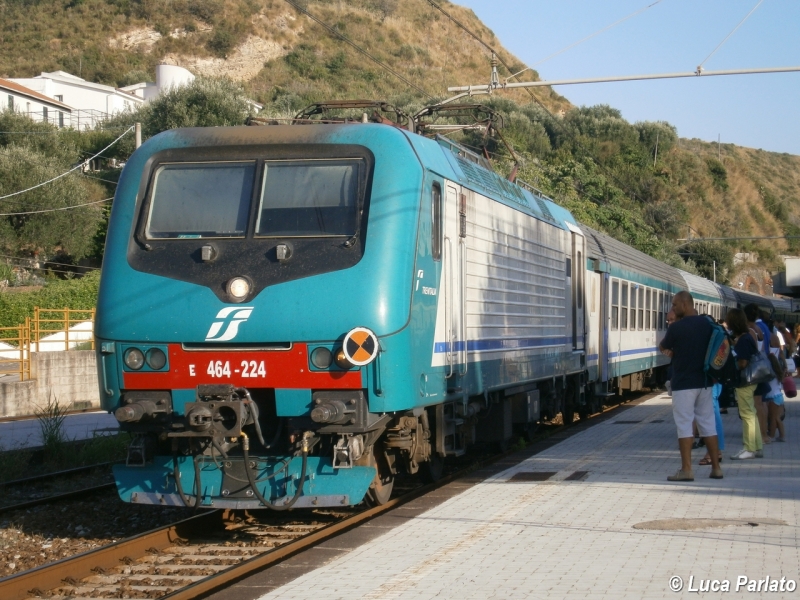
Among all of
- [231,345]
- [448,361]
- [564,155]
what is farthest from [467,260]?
[564,155]

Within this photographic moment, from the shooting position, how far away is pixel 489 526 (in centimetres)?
779

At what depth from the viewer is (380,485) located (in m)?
8.91

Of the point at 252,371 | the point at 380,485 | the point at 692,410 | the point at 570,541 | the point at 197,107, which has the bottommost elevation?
the point at 570,541

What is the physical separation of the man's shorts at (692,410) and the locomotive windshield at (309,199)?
12.2ft

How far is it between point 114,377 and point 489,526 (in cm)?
315

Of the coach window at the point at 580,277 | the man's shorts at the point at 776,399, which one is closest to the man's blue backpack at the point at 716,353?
the man's shorts at the point at 776,399

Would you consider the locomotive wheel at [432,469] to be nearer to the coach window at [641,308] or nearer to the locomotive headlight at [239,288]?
the locomotive headlight at [239,288]

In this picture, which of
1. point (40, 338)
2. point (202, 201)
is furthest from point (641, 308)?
point (40, 338)

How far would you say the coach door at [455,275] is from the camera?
30.1 feet

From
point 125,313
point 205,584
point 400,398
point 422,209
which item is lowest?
point 205,584

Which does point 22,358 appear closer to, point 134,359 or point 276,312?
point 134,359

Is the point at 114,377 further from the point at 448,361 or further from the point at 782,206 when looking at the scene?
the point at 782,206

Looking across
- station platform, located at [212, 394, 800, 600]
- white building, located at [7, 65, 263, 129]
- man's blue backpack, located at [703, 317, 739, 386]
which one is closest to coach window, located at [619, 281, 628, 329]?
station platform, located at [212, 394, 800, 600]

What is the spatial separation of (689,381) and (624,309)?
37.4 feet
